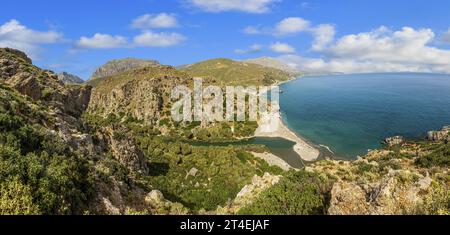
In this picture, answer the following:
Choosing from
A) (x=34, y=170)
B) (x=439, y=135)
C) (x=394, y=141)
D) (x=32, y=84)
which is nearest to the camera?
(x=34, y=170)

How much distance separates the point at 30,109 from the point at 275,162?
Result: 3015 inches

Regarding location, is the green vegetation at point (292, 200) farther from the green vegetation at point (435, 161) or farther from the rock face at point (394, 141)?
the rock face at point (394, 141)

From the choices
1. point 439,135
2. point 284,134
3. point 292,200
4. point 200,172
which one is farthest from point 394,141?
point 292,200

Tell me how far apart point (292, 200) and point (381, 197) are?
9825 mm

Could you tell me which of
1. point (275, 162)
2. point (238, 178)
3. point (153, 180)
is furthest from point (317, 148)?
point (153, 180)

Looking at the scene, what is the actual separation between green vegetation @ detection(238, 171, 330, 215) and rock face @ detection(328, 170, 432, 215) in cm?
212

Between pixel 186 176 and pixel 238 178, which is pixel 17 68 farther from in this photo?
pixel 238 178

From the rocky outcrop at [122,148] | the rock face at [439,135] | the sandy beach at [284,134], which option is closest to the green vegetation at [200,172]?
the rocky outcrop at [122,148]

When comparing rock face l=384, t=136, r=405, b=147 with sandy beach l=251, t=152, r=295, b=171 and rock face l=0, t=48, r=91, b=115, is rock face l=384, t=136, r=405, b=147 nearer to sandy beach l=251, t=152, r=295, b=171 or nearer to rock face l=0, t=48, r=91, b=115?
sandy beach l=251, t=152, r=295, b=171

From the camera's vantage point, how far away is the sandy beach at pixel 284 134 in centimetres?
12591

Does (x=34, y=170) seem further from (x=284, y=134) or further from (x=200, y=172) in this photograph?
(x=284, y=134)

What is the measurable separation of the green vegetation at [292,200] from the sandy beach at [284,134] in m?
78.0

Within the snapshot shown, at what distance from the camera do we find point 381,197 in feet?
109

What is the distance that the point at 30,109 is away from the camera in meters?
47.2
